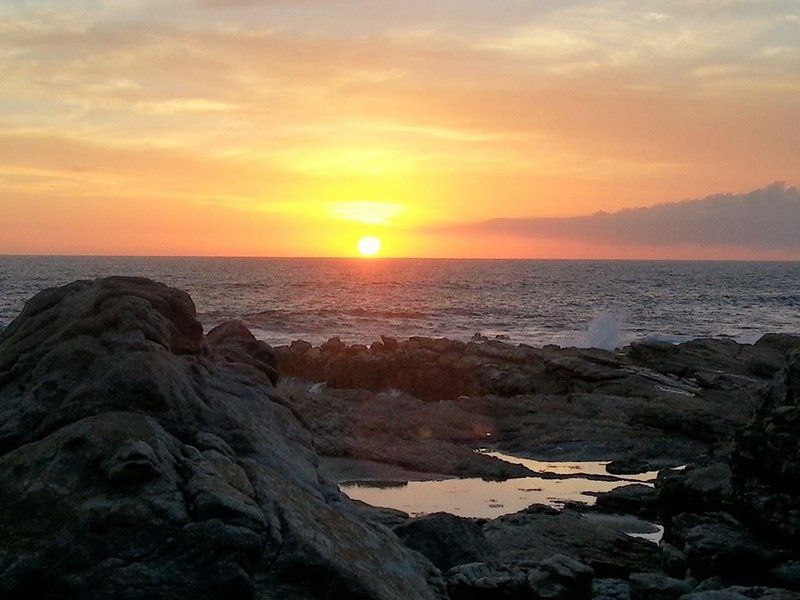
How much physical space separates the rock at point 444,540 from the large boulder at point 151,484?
2.03 metres

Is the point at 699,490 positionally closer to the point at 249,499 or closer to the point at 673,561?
the point at 673,561

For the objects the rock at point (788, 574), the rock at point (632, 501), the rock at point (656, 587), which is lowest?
the rock at point (632, 501)

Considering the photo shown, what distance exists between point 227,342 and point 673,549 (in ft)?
26.0

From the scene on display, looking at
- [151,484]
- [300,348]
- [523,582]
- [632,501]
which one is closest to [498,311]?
[300,348]

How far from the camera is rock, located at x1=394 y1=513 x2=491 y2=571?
38.1ft

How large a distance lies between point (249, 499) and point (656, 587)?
21.0 feet

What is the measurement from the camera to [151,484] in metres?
6.97

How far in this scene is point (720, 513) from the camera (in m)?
13.2

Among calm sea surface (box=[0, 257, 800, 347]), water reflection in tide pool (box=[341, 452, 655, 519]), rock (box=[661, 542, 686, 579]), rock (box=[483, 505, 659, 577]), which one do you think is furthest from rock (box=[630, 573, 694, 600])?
calm sea surface (box=[0, 257, 800, 347])

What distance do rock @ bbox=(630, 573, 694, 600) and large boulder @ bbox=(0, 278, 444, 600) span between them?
336 cm

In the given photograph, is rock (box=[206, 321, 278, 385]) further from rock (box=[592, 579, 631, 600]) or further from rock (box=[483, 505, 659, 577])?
rock (box=[592, 579, 631, 600])

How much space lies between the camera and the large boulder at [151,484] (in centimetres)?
653

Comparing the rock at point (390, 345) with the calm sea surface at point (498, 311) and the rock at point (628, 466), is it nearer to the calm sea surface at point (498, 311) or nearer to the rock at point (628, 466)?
the rock at point (628, 466)

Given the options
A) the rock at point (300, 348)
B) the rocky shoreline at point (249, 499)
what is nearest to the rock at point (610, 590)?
the rocky shoreline at point (249, 499)
